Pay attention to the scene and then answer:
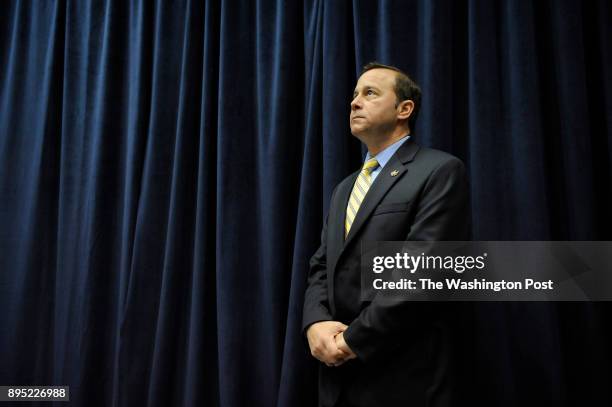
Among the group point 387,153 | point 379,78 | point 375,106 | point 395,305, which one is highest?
point 379,78

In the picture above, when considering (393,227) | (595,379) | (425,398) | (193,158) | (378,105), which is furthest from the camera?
(193,158)

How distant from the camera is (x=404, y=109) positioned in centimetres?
146

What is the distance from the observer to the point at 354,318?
126 cm

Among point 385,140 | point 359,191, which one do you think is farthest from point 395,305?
point 385,140

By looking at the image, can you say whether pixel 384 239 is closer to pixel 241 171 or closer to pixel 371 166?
pixel 371 166

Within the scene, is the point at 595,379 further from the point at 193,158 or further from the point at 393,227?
the point at 193,158

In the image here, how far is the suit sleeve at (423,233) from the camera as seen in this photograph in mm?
1108

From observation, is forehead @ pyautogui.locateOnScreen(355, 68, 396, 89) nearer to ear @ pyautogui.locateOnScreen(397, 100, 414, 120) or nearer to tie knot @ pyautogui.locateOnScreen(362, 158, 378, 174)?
ear @ pyautogui.locateOnScreen(397, 100, 414, 120)

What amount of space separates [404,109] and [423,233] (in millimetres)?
493

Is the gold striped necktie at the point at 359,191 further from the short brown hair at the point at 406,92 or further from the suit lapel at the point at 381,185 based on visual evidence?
the short brown hair at the point at 406,92

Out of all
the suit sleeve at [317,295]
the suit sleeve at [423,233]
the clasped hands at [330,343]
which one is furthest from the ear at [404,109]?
the clasped hands at [330,343]

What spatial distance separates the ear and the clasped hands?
2.33 feet

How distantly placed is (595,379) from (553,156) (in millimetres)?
851

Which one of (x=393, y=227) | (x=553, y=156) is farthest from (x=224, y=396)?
(x=553, y=156)
